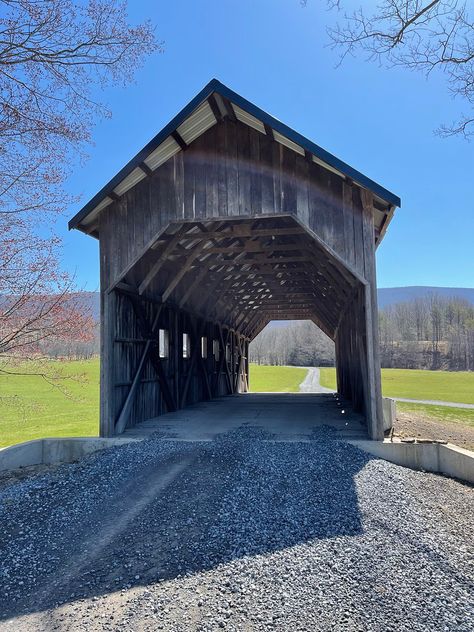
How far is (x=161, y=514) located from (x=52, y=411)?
649 inches

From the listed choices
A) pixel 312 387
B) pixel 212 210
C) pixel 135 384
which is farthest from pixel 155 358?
→ pixel 312 387

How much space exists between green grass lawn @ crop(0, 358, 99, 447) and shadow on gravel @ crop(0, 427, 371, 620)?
1714 mm

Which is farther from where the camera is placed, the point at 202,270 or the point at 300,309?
the point at 300,309

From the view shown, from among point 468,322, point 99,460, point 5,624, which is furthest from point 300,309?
point 468,322

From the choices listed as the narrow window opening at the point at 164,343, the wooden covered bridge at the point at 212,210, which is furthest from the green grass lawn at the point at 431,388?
the wooden covered bridge at the point at 212,210

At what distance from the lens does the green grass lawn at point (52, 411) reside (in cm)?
787

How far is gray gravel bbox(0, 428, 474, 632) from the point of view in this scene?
302 cm

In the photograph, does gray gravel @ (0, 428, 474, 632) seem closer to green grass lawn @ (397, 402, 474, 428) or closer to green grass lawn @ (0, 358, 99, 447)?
green grass lawn @ (0, 358, 99, 447)

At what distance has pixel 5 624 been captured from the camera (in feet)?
9.78

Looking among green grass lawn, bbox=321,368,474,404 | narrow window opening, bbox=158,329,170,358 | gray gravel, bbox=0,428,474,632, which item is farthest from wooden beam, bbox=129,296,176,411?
green grass lawn, bbox=321,368,474,404

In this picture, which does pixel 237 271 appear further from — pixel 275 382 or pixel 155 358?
pixel 275 382

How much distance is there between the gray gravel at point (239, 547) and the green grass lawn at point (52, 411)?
1863 millimetres

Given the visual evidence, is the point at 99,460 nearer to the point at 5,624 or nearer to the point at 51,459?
the point at 51,459

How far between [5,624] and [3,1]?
6.07m
